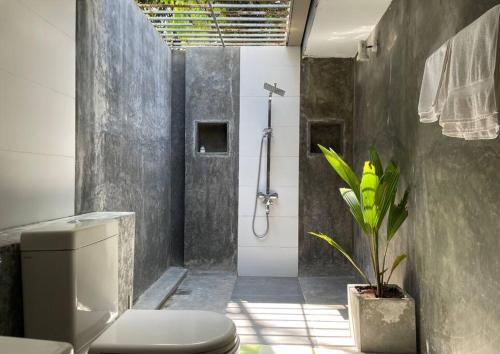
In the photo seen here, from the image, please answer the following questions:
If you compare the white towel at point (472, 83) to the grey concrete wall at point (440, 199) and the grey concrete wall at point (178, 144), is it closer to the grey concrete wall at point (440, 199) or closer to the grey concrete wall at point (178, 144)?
the grey concrete wall at point (440, 199)

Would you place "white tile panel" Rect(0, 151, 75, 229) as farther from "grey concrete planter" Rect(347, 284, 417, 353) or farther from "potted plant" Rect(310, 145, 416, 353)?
"grey concrete planter" Rect(347, 284, 417, 353)

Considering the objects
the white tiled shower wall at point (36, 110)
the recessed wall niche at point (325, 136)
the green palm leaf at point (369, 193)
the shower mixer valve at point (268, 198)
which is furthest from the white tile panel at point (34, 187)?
the recessed wall niche at point (325, 136)

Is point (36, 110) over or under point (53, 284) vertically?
over

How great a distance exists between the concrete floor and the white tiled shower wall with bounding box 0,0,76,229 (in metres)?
1.37

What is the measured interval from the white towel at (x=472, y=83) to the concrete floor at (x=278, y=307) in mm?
1451

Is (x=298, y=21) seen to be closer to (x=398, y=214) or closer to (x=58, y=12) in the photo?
(x=398, y=214)

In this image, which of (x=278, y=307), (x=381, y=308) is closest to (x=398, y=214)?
(x=381, y=308)

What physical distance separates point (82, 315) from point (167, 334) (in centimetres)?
36

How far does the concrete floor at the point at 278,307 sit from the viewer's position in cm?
249

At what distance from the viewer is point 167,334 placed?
1286mm

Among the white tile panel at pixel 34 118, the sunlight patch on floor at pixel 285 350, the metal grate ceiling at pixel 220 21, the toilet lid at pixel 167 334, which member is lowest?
the sunlight patch on floor at pixel 285 350

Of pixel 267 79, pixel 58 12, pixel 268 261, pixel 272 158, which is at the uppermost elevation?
pixel 267 79

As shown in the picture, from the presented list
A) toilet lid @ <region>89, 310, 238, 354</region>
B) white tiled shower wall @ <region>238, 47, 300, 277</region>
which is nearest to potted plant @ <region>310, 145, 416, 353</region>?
toilet lid @ <region>89, 310, 238, 354</region>

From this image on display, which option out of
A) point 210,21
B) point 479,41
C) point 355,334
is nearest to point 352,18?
point 210,21
